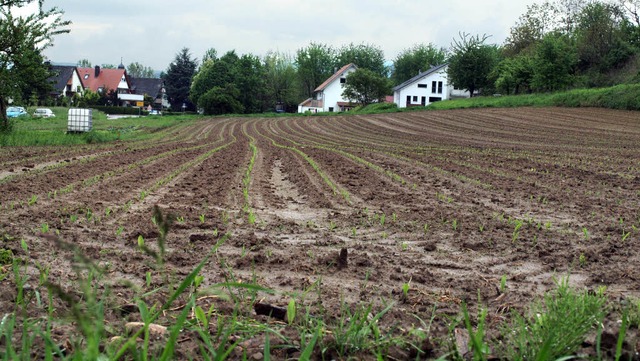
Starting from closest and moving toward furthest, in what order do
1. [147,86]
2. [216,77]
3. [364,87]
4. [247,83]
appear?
[364,87], [216,77], [247,83], [147,86]

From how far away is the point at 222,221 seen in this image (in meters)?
6.68

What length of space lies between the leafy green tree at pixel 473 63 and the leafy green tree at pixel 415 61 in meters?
42.6

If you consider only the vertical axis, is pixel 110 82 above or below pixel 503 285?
above

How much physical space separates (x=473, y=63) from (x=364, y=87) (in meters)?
14.0

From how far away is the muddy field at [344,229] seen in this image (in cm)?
384

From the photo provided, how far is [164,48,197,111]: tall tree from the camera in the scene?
97500mm

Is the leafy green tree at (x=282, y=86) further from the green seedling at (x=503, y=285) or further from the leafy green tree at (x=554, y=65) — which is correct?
the green seedling at (x=503, y=285)

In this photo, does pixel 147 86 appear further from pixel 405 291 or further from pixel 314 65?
pixel 405 291

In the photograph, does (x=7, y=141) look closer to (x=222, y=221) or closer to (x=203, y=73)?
(x=222, y=221)

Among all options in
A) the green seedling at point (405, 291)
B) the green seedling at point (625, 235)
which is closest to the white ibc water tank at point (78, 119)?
the green seedling at point (625, 235)

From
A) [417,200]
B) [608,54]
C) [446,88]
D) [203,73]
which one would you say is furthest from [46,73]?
[446,88]

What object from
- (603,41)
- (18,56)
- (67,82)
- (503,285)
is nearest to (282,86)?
(67,82)

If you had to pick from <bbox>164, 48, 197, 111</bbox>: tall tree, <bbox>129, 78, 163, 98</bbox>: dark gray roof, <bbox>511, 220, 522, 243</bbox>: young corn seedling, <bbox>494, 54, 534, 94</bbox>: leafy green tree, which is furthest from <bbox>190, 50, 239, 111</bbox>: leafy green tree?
<bbox>511, 220, 522, 243</bbox>: young corn seedling

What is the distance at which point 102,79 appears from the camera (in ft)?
351
